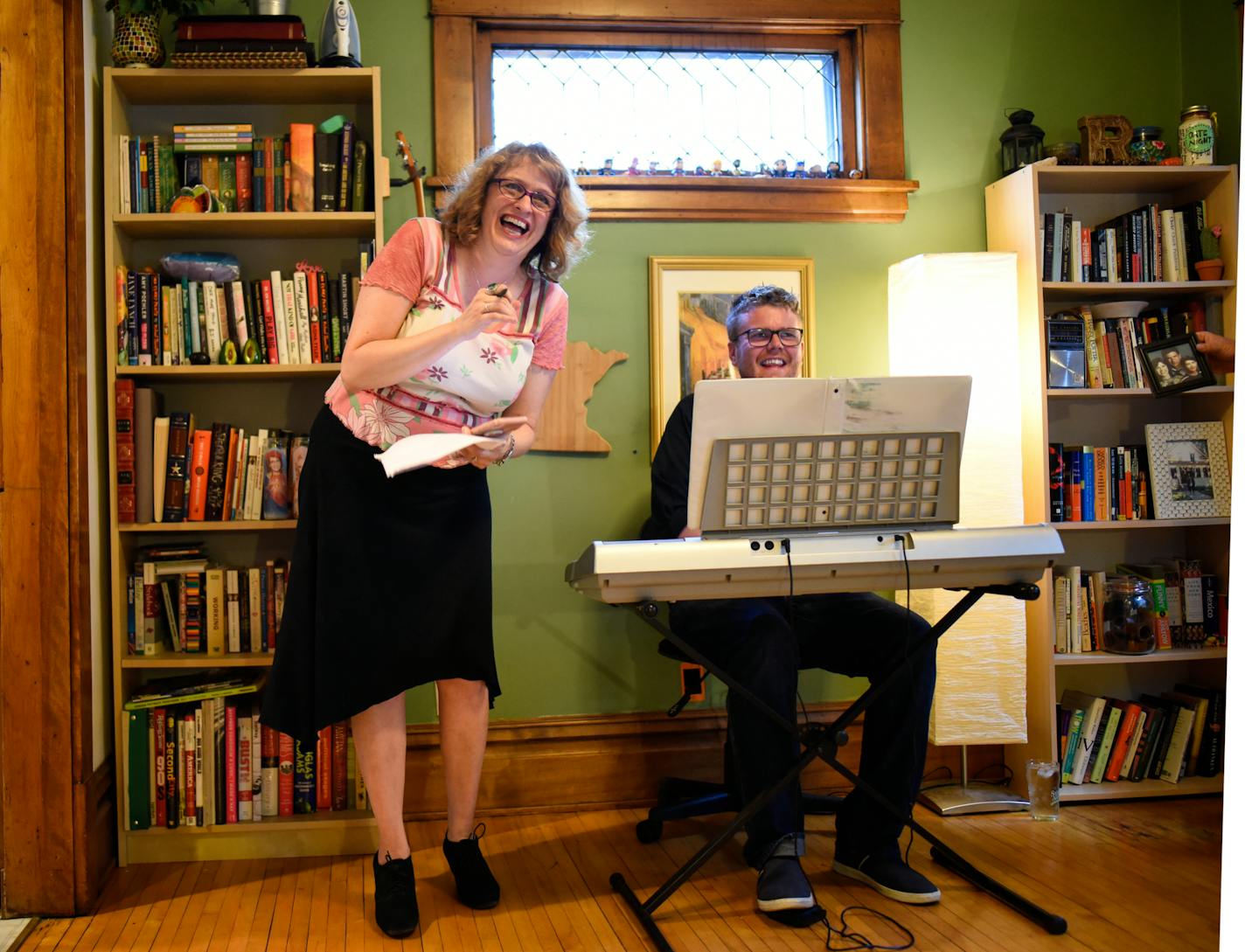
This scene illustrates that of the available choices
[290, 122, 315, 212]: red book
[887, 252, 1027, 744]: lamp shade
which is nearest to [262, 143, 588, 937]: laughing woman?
[290, 122, 315, 212]: red book

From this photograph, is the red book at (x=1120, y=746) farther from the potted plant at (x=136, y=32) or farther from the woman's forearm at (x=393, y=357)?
the potted plant at (x=136, y=32)

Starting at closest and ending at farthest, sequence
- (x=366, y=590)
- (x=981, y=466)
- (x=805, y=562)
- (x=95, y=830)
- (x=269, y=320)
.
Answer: (x=805, y=562) < (x=366, y=590) < (x=95, y=830) < (x=269, y=320) < (x=981, y=466)

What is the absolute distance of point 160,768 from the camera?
7.89ft

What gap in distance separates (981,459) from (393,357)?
1.53 meters

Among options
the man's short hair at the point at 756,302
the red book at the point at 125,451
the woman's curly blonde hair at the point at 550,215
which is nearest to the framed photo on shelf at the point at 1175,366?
the man's short hair at the point at 756,302

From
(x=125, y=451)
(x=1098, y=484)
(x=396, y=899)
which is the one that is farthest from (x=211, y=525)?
(x=1098, y=484)

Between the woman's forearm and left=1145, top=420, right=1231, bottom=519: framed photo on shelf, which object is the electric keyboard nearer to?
the woman's forearm

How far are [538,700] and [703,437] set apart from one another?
1.36 m

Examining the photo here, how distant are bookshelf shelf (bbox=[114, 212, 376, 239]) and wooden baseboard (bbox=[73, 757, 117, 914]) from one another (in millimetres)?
1268

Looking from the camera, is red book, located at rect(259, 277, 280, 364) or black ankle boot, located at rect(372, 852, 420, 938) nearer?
black ankle boot, located at rect(372, 852, 420, 938)

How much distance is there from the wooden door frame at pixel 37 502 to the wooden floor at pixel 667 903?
17 centimetres

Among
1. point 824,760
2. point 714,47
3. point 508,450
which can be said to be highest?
point 714,47

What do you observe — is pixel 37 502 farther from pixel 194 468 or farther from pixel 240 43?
pixel 240 43

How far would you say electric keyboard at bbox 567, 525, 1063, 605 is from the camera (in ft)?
5.55
